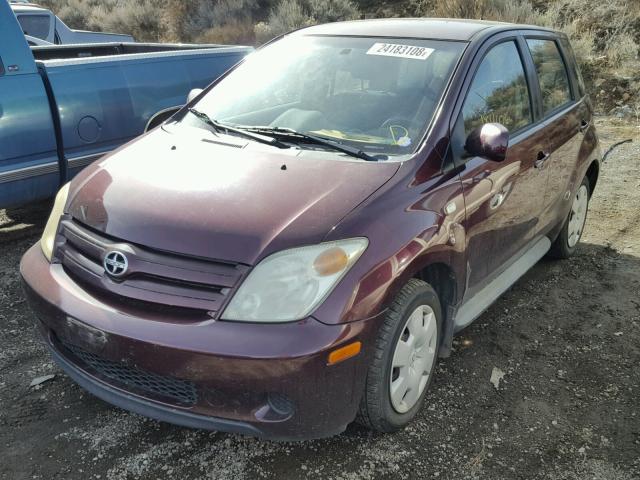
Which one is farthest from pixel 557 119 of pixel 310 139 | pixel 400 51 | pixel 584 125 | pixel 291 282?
pixel 291 282

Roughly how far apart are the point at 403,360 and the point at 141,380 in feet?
3.58

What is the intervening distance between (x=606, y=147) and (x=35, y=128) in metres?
6.90

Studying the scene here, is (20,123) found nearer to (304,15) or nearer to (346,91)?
(346,91)

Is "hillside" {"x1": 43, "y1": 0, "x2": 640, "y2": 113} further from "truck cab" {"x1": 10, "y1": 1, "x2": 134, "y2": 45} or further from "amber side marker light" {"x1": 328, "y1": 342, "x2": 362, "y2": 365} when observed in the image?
"amber side marker light" {"x1": 328, "y1": 342, "x2": 362, "y2": 365}

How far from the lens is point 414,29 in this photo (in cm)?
346

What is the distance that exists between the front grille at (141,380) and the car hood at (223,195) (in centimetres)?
50

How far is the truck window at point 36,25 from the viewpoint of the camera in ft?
30.5

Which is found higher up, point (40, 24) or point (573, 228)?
point (40, 24)

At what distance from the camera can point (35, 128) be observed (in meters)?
4.32

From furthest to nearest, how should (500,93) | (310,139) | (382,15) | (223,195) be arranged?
(382,15)
(500,93)
(310,139)
(223,195)

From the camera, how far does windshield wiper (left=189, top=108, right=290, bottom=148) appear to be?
9.70 feet

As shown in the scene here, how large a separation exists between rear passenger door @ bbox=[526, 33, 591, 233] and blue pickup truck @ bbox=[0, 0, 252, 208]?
9.88 feet

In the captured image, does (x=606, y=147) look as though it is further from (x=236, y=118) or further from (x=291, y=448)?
(x=291, y=448)

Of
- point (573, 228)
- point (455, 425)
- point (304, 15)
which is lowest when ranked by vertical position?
point (573, 228)
